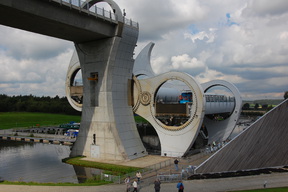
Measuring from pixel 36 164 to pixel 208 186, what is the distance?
19.5m

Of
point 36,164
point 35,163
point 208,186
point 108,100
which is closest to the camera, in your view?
point 208,186

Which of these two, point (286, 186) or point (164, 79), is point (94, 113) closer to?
point (164, 79)

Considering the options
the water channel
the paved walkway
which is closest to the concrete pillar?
the water channel

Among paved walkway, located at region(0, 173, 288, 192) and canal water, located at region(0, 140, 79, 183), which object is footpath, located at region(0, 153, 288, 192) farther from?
canal water, located at region(0, 140, 79, 183)

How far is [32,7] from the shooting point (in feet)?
71.6

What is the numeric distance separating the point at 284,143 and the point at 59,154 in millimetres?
26555

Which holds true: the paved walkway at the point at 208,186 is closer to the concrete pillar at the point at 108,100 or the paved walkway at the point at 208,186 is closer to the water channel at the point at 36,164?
the water channel at the point at 36,164

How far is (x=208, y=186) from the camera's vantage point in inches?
695

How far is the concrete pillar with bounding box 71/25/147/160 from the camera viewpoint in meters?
29.7

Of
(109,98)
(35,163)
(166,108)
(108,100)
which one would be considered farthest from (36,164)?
(166,108)

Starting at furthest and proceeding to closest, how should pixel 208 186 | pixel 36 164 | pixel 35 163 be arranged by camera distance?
pixel 35 163
pixel 36 164
pixel 208 186

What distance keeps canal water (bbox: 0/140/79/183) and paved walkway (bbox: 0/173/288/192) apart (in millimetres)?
4274

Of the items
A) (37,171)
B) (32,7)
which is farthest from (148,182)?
(32,7)

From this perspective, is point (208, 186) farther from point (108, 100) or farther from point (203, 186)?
point (108, 100)
